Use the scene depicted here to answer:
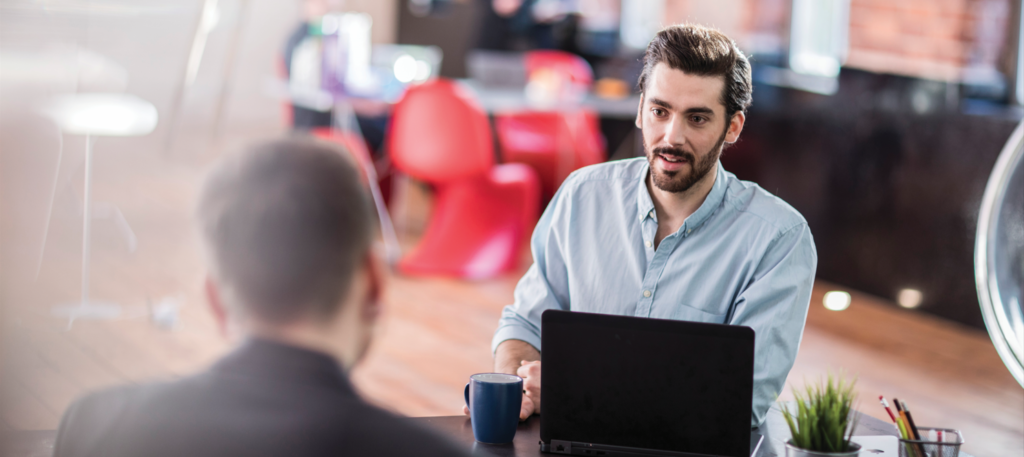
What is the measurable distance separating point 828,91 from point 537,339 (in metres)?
3.60

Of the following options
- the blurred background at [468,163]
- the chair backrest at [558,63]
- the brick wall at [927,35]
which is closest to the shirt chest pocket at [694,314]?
the blurred background at [468,163]

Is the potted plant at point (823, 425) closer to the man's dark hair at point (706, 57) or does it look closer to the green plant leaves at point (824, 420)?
the green plant leaves at point (824, 420)

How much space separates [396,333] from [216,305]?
319 centimetres

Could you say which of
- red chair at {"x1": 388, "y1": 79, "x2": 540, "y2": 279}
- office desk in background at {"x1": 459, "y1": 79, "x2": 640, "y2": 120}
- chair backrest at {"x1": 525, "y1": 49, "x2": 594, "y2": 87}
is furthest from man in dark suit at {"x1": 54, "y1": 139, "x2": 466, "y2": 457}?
chair backrest at {"x1": 525, "y1": 49, "x2": 594, "y2": 87}

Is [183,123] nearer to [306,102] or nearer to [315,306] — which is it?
[306,102]

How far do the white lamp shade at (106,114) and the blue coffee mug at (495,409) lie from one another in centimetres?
240

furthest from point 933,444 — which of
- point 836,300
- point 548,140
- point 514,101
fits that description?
point 548,140

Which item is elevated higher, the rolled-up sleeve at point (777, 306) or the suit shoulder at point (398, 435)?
the suit shoulder at point (398, 435)

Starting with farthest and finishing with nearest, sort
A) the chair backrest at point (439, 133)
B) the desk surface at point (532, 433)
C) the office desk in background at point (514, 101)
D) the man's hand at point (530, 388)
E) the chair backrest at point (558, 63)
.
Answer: the chair backrest at point (558, 63), the office desk in background at point (514, 101), the chair backrest at point (439, 133), the man's hand at point (530, 388), the desk surface at point (532, 433)

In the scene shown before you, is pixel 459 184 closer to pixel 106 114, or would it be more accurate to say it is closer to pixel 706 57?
pixel 106 114

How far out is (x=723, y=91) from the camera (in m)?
1.43

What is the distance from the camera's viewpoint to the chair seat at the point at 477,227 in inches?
184

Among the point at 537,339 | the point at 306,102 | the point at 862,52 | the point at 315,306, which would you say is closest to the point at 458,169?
the point at 306,102

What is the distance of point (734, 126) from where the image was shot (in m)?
1.49
